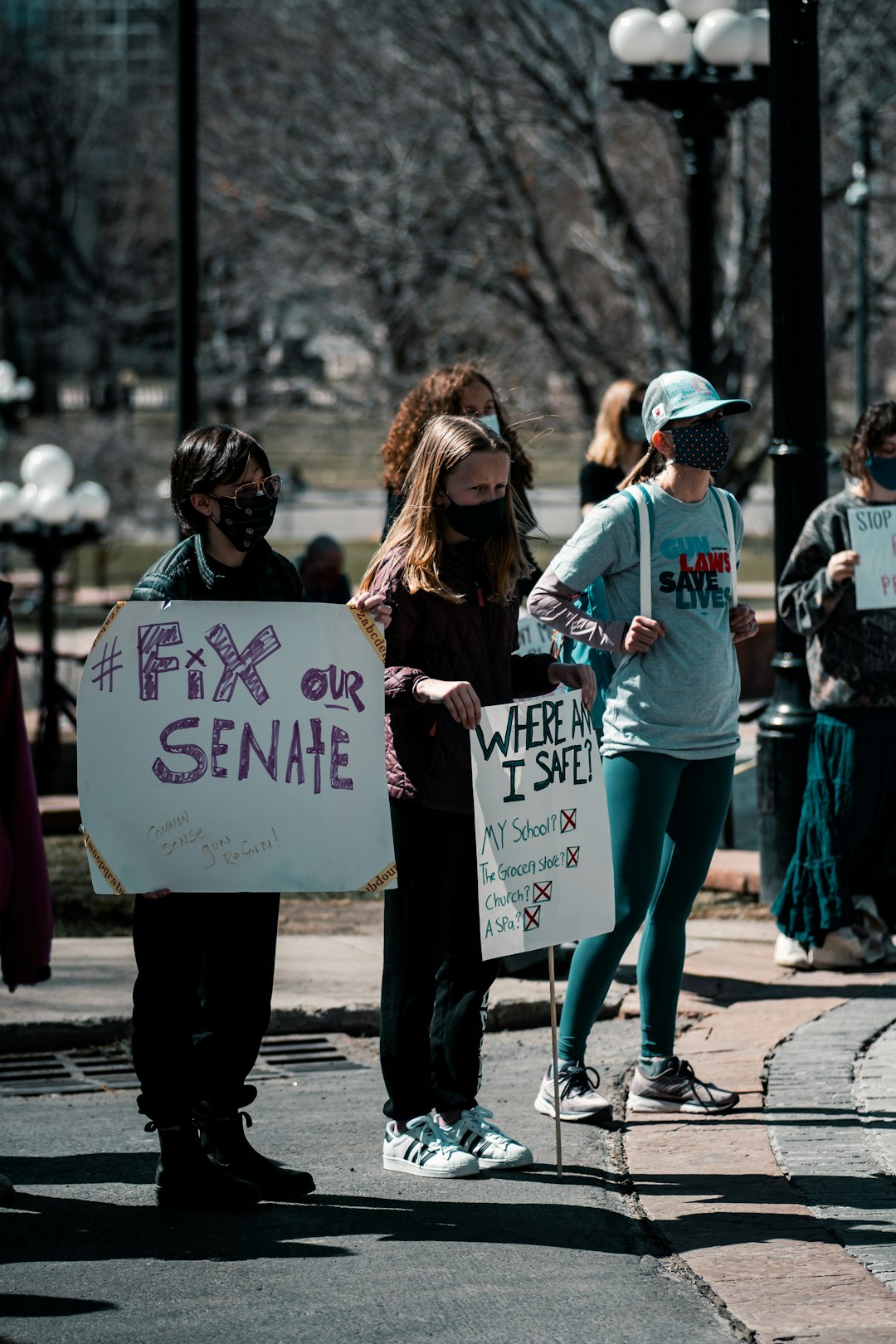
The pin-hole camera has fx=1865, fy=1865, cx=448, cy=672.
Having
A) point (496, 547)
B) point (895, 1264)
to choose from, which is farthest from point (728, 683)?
point (895, 1264)

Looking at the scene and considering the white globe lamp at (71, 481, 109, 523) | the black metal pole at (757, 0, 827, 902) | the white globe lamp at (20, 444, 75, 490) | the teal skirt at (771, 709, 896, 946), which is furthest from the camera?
the white globe lamp at (20, 444, 75, 490)

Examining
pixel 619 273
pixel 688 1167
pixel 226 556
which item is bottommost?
pixel 688 1167

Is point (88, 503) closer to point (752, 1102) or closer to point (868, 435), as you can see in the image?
point (868, 435)

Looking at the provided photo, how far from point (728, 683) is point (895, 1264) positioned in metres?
1.66

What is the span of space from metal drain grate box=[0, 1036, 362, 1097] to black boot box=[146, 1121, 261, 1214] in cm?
131

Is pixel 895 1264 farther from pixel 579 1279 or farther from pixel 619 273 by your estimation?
pixel 619 273

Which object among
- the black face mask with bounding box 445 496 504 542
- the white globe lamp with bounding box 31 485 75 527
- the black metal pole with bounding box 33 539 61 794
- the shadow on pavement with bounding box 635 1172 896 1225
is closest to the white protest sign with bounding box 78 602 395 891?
the black face mask with bounding box 445 496 504 542

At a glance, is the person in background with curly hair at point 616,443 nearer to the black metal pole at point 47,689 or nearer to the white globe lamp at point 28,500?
the black metal pole at point 47,689

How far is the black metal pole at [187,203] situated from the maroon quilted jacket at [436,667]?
6517 mm

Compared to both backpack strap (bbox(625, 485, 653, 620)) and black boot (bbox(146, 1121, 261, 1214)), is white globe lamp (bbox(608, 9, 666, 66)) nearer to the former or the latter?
backpack strap (bbox(625, 485, 653, 620))

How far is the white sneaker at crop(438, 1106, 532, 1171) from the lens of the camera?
4.64m

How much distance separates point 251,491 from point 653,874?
60.7 inches

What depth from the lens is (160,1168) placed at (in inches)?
174

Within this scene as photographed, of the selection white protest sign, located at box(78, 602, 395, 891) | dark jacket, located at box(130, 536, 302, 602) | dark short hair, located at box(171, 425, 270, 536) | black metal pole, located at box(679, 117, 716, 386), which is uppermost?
black metal pole, located at box(679, 117, 716, 386)
